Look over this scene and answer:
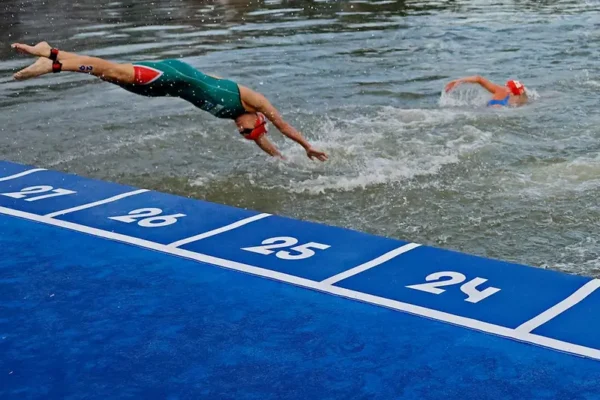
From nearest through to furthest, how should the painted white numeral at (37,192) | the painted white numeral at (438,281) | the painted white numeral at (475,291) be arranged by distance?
1. the painted white numeral at (475,291)
2. the painted white numeral at (438,281)
3. the painted white numeral at (37,192)

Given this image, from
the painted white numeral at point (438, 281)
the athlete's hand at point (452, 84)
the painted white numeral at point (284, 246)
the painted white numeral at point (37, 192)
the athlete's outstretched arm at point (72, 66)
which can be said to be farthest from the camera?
the athlete's hand at point (452, 84)

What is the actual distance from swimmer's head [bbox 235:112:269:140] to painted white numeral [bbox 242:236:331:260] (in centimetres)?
237

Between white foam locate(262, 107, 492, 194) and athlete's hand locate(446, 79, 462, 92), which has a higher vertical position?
athlete's hand locate(446, 79, 462, 92)

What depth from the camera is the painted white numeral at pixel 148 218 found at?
22.8ft

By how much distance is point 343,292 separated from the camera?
17.7 ft

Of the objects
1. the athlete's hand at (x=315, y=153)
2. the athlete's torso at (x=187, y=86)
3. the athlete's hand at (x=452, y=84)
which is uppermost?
the athlete's torso at (x=187, y=86)

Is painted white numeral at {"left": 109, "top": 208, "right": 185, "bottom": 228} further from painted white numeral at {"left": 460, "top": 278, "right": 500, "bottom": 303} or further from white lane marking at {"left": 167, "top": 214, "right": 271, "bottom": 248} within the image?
painted white numeral at {"left": 460, "top": 278, "right": 500, "bottom": 303}

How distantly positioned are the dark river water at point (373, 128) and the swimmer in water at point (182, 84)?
0.64 m

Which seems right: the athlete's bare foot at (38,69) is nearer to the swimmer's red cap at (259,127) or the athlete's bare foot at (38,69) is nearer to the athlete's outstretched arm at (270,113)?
the athlete's outstretched arm at (270,113)

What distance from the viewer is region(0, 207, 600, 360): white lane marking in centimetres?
465

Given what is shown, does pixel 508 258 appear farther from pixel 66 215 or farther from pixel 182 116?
pixel 182 116

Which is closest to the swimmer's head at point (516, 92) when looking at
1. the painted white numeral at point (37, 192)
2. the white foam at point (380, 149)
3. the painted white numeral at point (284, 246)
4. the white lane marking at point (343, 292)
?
the white foam at point (380, 149)

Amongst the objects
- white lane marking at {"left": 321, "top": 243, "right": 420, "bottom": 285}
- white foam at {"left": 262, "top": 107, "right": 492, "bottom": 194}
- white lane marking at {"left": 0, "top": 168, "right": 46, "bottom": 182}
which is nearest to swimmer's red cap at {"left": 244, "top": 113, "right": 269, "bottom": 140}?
white foam at {"left": 262, "top": 107, "right": 492, "bottom": 194}

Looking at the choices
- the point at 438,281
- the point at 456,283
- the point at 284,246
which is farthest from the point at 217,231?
the point at 456,283
